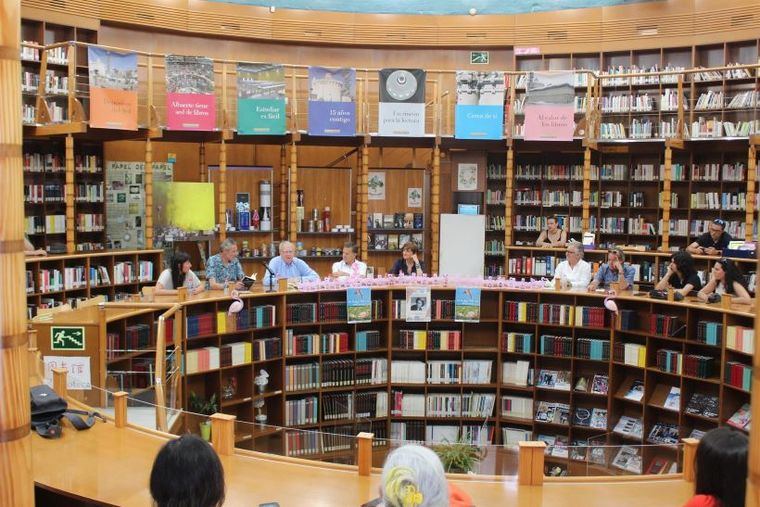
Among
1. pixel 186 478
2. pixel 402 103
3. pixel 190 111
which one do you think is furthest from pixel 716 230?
pixel 186 478

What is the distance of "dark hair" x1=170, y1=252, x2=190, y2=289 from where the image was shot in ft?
25.7

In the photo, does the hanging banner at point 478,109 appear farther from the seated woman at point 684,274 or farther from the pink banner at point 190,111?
the seated woman at point 684,274

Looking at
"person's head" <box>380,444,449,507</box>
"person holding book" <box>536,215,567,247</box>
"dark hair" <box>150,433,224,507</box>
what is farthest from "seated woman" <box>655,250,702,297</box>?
"dark hair" <box>150,433,224,507</box>

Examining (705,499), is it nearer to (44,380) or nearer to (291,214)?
(44,380)

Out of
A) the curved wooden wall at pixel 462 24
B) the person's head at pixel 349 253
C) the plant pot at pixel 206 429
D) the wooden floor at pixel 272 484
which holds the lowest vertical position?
the wooden floor at pixel 272 484

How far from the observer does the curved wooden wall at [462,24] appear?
41.9ft

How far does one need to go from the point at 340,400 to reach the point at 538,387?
219cm

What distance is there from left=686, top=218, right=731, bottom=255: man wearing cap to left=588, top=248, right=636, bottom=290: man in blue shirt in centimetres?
217

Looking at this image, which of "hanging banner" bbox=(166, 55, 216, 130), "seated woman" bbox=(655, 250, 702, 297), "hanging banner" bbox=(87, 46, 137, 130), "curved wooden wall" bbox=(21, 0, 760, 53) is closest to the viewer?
"seated woman" bbox=(655, 250, 702, 297)

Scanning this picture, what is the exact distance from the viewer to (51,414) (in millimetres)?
4418

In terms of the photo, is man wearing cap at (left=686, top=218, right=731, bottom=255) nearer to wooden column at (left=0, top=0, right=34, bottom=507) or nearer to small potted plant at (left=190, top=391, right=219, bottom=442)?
small potted plant at (left=190, top=391, right=219, bottom=442)

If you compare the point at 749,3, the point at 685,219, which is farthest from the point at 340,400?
the point at 749,3

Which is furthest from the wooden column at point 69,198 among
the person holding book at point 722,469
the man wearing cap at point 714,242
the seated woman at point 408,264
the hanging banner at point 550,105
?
the person holding book at point 722,469

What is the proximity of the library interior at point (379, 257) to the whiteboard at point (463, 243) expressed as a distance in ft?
0.16
